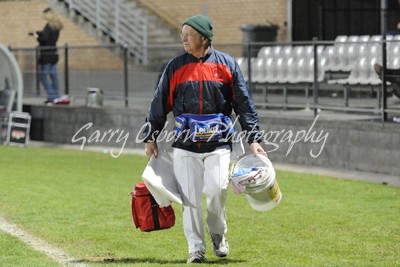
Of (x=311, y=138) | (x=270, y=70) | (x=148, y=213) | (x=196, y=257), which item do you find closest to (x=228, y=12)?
(x=270, y=70)

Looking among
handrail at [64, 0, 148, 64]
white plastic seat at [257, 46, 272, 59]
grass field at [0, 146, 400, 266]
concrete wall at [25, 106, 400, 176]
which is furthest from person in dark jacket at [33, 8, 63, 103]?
handrail at [64, 0, 148, 64]

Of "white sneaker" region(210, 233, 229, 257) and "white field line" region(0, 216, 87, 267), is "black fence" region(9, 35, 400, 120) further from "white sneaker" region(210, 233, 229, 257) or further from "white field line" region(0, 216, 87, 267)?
"white sneaker" region(210, 233, 229, 257)

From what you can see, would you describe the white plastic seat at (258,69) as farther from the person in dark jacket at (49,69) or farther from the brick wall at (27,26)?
the brick wall at (27,26)

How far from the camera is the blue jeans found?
2430 centimetres

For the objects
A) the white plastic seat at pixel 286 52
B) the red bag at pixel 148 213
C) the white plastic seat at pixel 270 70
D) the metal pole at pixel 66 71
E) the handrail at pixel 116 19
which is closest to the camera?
the red bag at pixel 148 213

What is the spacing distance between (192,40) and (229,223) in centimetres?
314

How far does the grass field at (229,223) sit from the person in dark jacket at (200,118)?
44 cm

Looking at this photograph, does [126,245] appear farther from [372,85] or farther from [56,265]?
[372,85]

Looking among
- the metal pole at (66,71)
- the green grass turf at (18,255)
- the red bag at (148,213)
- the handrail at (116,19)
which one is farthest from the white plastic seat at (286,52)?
the handrail at (116,19)

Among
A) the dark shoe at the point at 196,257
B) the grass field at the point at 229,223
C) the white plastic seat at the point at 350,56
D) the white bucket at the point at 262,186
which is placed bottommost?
the grass field at the point at 229,223

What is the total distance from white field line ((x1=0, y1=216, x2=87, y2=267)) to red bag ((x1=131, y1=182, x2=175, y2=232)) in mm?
619

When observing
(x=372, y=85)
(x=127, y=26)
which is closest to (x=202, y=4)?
(x=127, y=26)

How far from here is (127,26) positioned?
110 ft

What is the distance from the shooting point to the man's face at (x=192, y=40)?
958 cm
